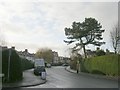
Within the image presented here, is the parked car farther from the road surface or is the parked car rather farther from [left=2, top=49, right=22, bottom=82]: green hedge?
[left=2, top=49, right=22, bottom=82]: green hedge

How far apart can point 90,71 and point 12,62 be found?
2401cm

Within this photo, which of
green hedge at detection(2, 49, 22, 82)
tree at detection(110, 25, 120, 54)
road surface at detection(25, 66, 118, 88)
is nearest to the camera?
road surface at detection(25, 66, 118, 88)

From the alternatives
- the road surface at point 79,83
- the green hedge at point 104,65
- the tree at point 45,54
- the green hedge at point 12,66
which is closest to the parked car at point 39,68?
the green hedge at point 104,65

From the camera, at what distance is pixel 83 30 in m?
63.8

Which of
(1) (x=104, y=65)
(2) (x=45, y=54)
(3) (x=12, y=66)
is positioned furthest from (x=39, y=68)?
Answer: (2) (x=45, y=54)

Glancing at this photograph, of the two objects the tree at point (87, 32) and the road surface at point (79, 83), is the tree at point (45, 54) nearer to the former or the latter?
the tree at point (87, 32)

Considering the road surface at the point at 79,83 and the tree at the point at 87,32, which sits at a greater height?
the tree at the point at 87,32

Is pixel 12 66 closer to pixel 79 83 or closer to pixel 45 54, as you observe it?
pixel 79 83

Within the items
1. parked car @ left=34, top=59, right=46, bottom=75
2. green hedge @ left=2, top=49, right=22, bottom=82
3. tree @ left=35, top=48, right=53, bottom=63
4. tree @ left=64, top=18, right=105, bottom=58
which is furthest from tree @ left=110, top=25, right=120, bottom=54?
tree @ left=35, top=48, right=53, bottom=63

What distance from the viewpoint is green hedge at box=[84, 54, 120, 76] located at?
36781mm

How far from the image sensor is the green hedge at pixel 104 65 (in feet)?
121

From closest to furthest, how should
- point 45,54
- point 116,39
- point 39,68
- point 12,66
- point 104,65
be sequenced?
point 12,66
point 104,65
point 39,68
point 116,39
point 45,54

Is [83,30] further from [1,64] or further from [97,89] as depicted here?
[97,89]

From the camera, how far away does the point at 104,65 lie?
133 feet
